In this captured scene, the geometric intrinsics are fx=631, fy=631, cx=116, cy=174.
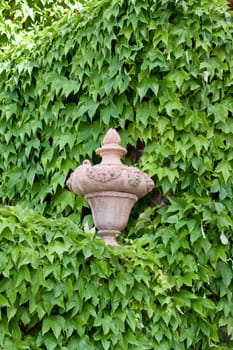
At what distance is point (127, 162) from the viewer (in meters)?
3.60

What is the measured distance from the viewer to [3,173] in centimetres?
398

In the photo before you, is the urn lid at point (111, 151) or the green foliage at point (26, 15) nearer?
the urn lid at point (111, 151)

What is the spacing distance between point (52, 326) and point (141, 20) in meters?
1.85

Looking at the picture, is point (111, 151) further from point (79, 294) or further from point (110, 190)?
point (79, 294)

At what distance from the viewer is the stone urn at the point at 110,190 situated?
2.94 m

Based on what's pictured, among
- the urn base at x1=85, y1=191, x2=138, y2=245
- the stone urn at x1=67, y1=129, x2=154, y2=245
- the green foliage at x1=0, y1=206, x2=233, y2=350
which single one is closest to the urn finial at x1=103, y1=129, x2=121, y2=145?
the stone urn at x1=67, y1=129, x2=154, y2=245

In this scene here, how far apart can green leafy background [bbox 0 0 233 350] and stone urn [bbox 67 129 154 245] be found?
0.11 m

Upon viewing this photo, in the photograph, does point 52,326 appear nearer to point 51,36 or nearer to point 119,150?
point 119,150

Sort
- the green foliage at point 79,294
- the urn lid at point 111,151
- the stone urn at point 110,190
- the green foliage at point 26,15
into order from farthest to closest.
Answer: the green foliage at point 26,15 → the urn lid at point 111,151 → the stone urn at point 110,190 → the green foliage at point 79,294

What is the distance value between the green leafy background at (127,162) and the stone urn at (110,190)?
107mm

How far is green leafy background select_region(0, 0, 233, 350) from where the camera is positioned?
8.43 feet

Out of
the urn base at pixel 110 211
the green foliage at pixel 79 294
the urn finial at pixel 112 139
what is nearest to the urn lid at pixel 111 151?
the urn finial at pixel 112 139

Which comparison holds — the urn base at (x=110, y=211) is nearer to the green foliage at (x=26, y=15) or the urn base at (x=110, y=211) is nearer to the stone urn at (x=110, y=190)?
the stone urn at (x=110, y=190)

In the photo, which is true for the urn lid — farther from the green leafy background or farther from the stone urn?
the green leafy background
